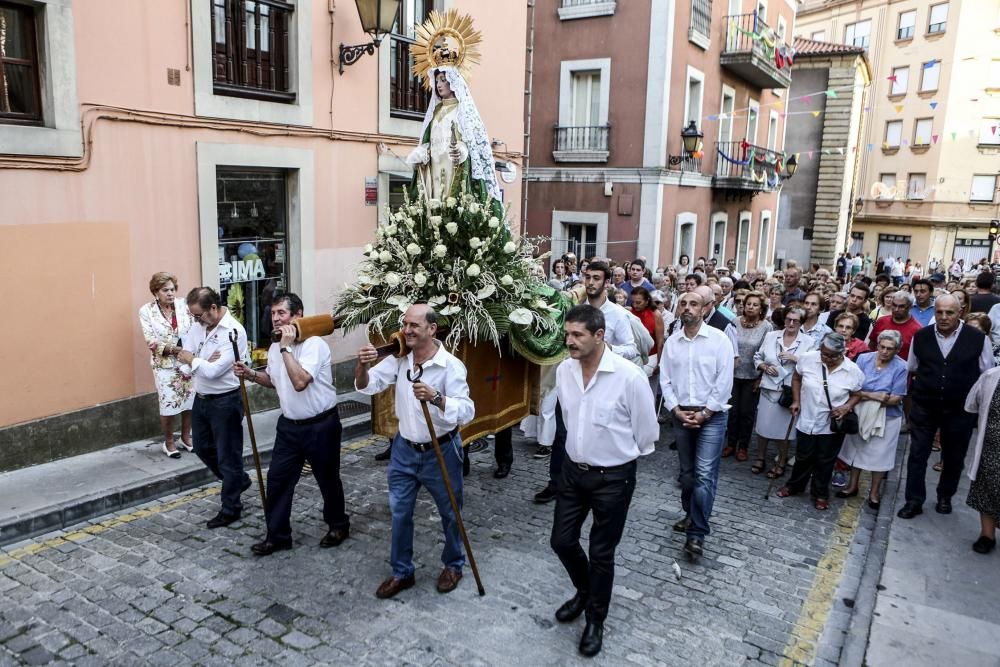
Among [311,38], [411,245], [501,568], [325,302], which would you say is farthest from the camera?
[325,302]

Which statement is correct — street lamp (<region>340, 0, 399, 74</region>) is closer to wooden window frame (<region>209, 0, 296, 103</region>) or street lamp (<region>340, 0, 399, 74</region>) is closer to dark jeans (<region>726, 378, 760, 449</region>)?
wooden window frame (<region>209, 0, 296, 103</region>)

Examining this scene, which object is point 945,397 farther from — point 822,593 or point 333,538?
point 333,538

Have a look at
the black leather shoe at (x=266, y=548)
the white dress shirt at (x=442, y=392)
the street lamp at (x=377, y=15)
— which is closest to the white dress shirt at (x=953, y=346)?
the white dress shirt at (x=442, y=392)

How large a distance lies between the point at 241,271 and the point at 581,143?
10859 millimetres

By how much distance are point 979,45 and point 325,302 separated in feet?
123

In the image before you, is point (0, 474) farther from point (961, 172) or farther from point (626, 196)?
point (961, 172)

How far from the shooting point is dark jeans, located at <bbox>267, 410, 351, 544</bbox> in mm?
5332

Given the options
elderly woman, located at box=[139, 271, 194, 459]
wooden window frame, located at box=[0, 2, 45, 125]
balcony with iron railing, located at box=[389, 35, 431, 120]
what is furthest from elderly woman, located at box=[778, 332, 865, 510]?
wooden window frame, located at box=[0, 2, 45, 125]

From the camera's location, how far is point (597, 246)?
59.5 feet

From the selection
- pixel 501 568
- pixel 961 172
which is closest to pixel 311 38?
pixel 501 568

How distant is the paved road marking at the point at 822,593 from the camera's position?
455cm

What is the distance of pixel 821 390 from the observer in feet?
22.2

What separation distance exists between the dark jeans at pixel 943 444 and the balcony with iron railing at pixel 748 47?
582 inches

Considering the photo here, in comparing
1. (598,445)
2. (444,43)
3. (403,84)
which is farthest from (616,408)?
(403,84)
